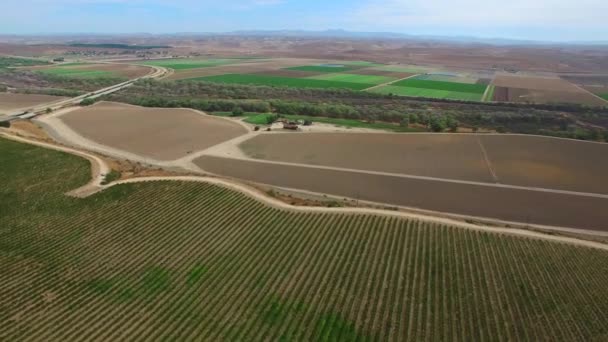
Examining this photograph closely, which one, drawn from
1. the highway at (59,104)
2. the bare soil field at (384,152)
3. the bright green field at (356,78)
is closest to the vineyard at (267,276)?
the bare soil field at (384,152)

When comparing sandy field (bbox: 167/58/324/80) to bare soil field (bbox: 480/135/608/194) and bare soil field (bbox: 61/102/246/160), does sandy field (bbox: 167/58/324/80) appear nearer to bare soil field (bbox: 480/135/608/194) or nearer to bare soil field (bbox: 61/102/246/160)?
bare soil field (bbox: 61/102/246/160)

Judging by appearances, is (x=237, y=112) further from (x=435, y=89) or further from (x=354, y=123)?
(x=435, y=89)

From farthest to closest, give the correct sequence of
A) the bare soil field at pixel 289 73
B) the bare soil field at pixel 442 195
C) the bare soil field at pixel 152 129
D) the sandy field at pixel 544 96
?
the bare soil field at pixel 289 73 < the sandy field at pixel 544 96 < the bare soil field at pixel 152 129 < the bare soil field at pixel 442 195

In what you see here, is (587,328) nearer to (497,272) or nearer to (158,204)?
(497,272)

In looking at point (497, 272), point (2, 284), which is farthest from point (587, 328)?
point (2, 284)

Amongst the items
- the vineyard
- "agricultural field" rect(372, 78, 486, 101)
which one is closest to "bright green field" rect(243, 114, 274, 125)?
the vineyard

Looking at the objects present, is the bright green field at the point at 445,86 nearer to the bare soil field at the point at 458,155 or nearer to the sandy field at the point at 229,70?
the sandy field at the point at 229,70
